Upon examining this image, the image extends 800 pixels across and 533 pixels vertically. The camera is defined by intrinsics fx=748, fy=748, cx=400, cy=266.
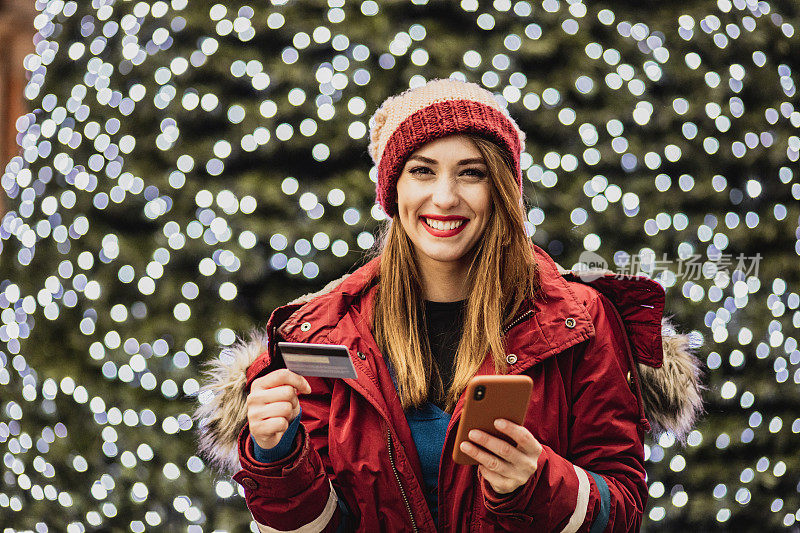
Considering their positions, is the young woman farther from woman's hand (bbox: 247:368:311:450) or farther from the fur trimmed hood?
the fur trimmed hood

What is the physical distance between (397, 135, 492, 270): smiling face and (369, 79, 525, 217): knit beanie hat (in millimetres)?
25

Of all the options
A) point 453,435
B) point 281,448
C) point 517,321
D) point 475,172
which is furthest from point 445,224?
point 281,448

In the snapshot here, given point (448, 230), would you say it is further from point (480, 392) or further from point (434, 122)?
point (480, 392)

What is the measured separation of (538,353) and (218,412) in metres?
0.74

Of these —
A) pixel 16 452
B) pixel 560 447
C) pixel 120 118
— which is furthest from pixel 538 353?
pixel 16 452

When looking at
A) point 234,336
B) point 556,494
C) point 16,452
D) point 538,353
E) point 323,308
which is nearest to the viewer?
point 556,494

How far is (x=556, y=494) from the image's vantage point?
3.82ft

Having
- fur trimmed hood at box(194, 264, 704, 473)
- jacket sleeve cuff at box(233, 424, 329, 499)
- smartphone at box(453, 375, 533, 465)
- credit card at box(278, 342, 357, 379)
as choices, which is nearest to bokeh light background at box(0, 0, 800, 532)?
fur trimmed hood at box(194, 264, 704, 473)

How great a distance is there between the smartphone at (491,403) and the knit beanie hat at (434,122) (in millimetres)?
507

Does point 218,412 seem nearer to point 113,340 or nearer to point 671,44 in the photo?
point 113,340

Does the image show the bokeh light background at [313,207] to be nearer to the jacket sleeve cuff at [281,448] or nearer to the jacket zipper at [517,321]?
the jacket zipper at [517,321]

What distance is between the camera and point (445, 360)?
1419mm

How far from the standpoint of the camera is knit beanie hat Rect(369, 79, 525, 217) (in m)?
1.34

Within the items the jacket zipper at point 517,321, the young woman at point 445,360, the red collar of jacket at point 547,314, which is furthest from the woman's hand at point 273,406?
the jacket zipper at point 517,321
